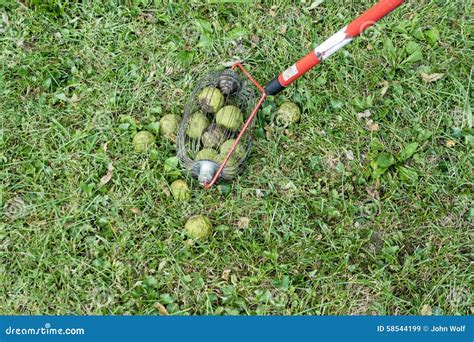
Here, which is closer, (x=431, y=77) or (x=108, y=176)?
(x=108, y=176)

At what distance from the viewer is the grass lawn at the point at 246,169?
11.0 ft

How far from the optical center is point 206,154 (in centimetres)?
339

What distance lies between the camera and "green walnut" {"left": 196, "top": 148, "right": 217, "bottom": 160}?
3386 mm

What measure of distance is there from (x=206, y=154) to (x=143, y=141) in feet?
1.76

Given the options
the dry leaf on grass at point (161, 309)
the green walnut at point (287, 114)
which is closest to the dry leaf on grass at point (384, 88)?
the green walnut at point (287, 114)

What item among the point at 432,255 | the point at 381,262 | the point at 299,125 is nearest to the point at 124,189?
the point at 299,125

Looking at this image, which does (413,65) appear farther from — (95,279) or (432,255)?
(95,279)

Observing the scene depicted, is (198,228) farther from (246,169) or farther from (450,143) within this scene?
(450,143)

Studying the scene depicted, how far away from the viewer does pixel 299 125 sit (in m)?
3.79

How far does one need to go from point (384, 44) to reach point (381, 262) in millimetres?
1676

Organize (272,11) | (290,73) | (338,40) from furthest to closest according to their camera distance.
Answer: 1. (272,11)
2. (290,73)
3. (338,40)

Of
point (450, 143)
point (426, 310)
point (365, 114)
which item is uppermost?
point (365, 114)

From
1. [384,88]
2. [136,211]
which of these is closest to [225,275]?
[136,211]

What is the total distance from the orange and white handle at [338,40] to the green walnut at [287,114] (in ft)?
1.14
